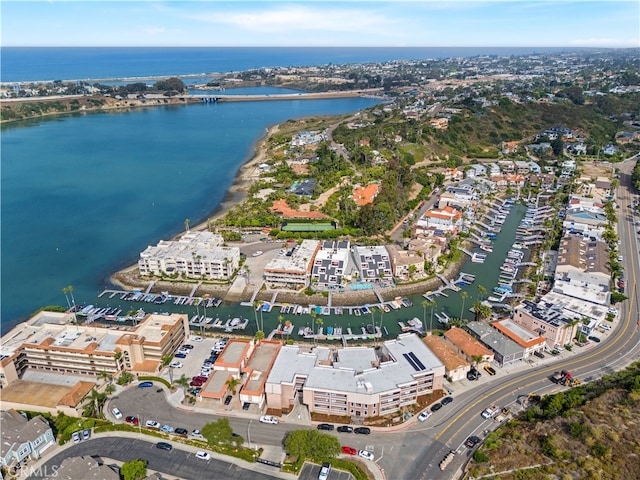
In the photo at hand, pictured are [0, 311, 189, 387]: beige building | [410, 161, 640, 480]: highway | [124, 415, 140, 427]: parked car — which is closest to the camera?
[410, 161, 640, 480]: highway

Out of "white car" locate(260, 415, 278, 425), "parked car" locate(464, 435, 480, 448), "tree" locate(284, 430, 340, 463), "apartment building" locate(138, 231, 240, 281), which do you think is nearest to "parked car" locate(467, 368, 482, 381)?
"parked car" locate(464, 435, 480, 448)

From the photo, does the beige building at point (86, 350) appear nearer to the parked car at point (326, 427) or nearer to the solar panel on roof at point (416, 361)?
the parked car at point (326, 427)

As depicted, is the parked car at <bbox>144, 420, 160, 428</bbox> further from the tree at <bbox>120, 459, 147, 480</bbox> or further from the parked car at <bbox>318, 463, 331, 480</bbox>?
the parked car at <bbox>318, 463, 331, 480</bbox>

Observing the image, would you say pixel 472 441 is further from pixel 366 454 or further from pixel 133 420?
pixel 133 420

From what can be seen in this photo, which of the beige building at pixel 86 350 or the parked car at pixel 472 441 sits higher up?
the beige building at pixel 86 350

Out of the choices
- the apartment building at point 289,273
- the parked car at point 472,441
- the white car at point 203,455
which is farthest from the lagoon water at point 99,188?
the parked car at point 472,441

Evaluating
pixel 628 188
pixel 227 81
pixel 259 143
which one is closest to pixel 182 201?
pixel 259 143

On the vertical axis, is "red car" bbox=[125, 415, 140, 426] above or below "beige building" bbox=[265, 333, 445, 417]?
below
